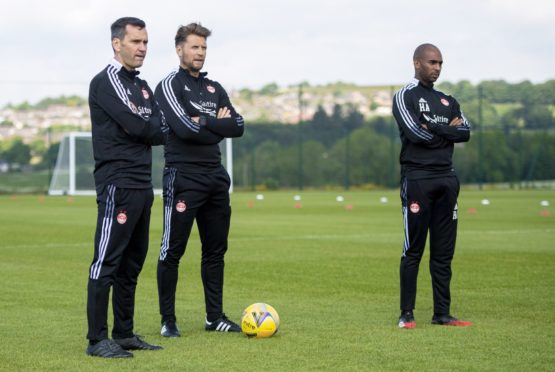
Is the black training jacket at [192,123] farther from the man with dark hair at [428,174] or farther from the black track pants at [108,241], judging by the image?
the man with dark hair at [428,174]

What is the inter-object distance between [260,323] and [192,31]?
2402 millimetres

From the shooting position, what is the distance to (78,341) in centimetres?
826

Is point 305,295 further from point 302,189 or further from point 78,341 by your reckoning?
point 302,189

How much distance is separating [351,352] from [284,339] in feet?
2.54

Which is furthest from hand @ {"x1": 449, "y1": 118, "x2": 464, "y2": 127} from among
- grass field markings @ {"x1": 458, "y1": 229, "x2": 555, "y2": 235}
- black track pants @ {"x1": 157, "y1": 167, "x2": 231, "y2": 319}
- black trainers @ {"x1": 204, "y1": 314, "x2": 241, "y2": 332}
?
grass field markings @ {"x1": 458, "y1": 229, "x2": 555, "y2": 235}

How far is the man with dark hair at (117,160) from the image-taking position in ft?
25.0

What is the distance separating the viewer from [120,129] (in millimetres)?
7684

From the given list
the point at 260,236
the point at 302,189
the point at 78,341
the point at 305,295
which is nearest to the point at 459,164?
the point at 302,189

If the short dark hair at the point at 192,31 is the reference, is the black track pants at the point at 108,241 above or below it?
below

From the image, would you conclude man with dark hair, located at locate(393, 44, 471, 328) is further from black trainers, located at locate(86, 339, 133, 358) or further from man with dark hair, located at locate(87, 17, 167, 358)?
black trainers, located at locate(86, 339, 133, 358)

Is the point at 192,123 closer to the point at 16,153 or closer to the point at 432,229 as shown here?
the point at 432,229

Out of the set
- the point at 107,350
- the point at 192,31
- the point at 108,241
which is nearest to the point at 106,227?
the point at 108,241

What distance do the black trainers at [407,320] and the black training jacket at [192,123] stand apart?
199 centimetres

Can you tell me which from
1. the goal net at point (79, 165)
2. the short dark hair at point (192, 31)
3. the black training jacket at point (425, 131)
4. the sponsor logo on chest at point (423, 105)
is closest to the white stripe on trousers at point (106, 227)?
the short dark hair at point (192, 31)
